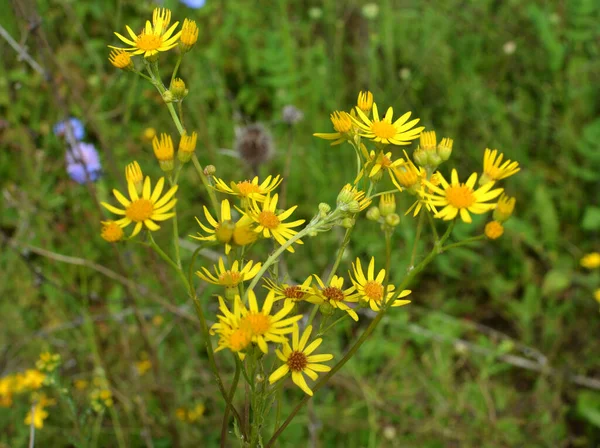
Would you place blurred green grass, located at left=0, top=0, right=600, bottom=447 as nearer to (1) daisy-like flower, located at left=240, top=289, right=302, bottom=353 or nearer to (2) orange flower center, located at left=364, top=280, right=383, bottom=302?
(2) orange flower center, located at left=364, top=280, right=383, bottom=302

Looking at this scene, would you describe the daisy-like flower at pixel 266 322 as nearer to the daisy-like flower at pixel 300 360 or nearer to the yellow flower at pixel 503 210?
the daisy-like flower at pixel 300 360

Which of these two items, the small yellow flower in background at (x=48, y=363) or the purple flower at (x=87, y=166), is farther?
the purple flower at (x=87, y=166)

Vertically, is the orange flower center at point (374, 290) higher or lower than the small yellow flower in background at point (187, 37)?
lower

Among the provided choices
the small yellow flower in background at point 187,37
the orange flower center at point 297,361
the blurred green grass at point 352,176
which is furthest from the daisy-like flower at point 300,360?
the blurred green grass at point 352,176

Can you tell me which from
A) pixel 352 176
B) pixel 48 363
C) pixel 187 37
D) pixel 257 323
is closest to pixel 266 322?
pixel 257 323

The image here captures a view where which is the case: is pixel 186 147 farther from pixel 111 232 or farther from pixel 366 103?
pixel 366 103

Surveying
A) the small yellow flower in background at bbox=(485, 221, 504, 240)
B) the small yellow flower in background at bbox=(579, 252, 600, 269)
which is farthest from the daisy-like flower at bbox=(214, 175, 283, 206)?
the small yellow flower in background at bbox=(579, 252, 600, 269)
